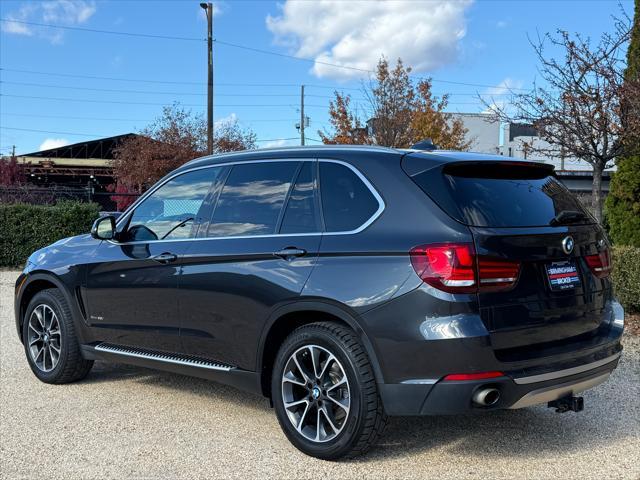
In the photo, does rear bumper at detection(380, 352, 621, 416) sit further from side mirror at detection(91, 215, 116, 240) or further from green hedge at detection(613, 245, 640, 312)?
green hedge at detection(613, 245, 640, 312)

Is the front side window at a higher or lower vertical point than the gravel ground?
higher

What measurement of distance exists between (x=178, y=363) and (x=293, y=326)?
1.04 meters

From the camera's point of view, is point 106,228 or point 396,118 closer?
point 106,228

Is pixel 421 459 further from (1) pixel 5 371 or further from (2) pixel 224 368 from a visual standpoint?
(1) pixel 5 371

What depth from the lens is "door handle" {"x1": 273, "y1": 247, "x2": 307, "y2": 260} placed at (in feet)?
13.1

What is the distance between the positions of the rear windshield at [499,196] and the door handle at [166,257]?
6.11 feet

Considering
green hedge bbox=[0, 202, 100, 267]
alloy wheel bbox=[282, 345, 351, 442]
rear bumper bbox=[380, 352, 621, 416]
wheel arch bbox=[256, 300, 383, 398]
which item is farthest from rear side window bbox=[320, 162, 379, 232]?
green hedge bbox=[0, 202, 100, 267]

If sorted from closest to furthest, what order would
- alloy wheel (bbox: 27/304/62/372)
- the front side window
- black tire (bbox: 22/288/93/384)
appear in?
the front side window < black tire (bbox: 22/288/93/384) < alloy wheel (bbox: 27/304/62/372)

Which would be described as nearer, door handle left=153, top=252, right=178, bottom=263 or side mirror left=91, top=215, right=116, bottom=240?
door handle left=153, top=252, right=178, bottom=263

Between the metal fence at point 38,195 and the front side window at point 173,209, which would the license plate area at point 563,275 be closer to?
the front side window at point 173,209

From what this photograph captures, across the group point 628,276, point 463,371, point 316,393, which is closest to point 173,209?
point 316,393

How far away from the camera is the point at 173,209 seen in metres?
4.98

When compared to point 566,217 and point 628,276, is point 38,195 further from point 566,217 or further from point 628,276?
point 566,217

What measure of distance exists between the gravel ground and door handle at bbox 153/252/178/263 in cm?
112
